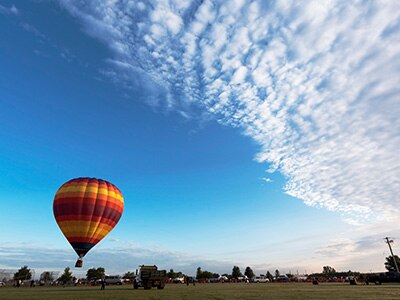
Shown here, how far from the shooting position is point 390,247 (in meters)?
81.7

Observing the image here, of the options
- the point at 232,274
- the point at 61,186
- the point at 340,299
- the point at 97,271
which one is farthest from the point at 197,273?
the point at 340,299

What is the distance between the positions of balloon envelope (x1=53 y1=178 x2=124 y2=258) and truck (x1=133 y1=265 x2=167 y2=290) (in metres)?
7.57

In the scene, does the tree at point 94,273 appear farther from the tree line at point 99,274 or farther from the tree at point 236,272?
the tree at point 236,272

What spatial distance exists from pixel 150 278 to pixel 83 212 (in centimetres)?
1241

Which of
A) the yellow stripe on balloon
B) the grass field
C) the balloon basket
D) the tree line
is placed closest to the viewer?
the grass field

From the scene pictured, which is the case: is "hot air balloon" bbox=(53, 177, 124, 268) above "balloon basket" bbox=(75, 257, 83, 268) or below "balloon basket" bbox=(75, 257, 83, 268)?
above

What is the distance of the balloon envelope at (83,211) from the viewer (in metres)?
37.8

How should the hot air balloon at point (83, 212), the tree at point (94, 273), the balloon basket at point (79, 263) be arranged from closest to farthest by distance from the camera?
the hot air balloon at point (83, 212)
the balloon basket at point (79, 263)
the tree at point (94, 273)

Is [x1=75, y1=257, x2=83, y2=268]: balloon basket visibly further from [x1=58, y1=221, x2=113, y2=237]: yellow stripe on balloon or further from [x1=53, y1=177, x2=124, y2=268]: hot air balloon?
[x1=58, y1=221, x2=113, y2=237]: yellow stripe on balloon

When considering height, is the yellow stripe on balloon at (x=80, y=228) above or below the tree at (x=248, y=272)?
below

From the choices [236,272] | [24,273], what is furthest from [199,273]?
[24,273]

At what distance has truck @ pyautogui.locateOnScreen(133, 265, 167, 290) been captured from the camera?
126 ft

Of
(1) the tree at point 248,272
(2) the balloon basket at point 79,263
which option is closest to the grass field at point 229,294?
(2) the balloon basket at point 79,263

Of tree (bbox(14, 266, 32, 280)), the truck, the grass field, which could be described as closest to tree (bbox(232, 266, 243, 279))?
tree (bbox(14, 266, 32, 280))
